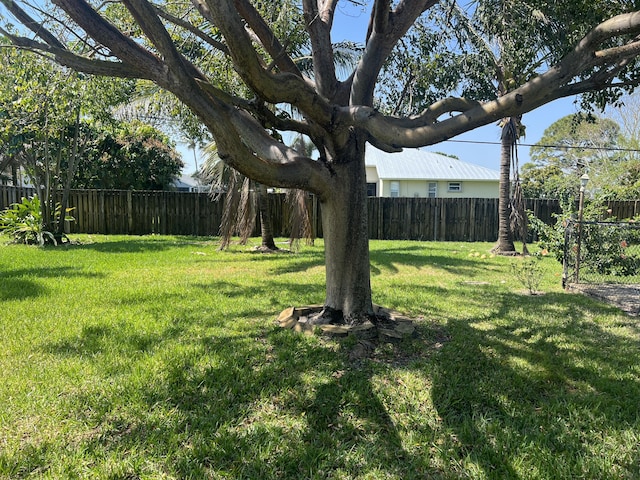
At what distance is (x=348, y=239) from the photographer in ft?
14.6

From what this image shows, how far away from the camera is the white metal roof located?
24.0 metres

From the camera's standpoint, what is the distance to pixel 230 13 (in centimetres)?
325

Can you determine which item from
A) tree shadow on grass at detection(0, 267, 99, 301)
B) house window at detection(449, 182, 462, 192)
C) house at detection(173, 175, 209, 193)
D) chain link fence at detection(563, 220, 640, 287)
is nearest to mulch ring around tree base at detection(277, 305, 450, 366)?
tree shadow on grass at detection(0, 267, 99, 301)

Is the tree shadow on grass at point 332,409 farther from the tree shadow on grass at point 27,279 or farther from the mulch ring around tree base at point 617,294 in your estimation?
the tree shadow on grass at point 27,279

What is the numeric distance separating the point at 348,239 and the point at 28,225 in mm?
10641

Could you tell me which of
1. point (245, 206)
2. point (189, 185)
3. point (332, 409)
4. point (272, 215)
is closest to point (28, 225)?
point (245, 206)

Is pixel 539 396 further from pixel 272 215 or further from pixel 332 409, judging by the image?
pixel 272 215

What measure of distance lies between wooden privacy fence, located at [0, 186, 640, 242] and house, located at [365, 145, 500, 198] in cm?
725

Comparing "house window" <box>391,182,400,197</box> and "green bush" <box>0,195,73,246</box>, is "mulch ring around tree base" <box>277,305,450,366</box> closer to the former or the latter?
"green bush" <box>0,195,73,246</box>

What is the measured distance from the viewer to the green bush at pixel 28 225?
11.4 meters

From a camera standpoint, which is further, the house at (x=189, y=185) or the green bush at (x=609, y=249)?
the house at (x=189, y=185)

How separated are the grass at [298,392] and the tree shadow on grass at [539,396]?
14 mm

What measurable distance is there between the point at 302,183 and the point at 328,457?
7.78 feet

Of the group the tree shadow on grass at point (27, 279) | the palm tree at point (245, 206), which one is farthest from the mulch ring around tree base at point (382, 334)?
the palm tree at point (245, 206)
